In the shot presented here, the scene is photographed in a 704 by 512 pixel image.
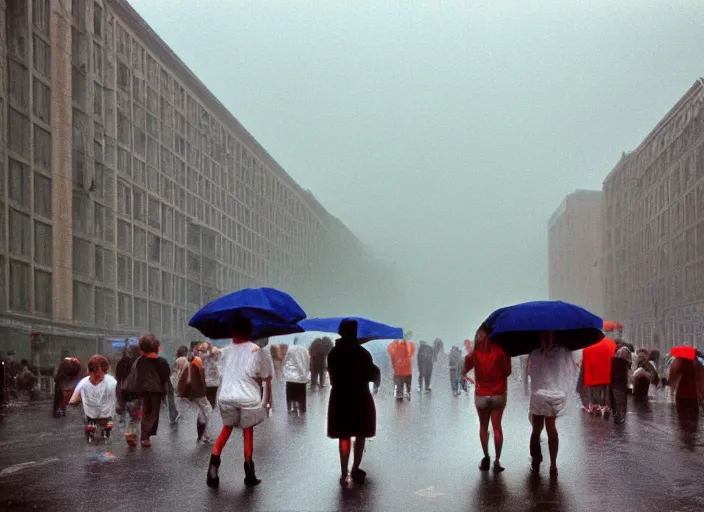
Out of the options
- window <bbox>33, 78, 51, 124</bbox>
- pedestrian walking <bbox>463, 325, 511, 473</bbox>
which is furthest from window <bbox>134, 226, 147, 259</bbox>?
pedestrian walking <bbox>463, 325, 511, 473</bbox>

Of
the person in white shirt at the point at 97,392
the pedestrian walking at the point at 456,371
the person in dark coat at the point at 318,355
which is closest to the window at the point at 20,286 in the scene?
the person in dark coat at the point at 318,355

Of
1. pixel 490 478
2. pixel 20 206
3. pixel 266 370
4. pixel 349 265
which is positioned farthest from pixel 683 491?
pixel 349 265

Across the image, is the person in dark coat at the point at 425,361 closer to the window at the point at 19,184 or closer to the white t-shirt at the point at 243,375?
the white t-shirt at the point at 243,375

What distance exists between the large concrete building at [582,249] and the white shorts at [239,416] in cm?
11720

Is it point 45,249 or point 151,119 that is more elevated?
point 151,119

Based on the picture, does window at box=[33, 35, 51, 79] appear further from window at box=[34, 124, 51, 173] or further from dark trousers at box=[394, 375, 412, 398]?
dark trousers at box=[394, 375, 412, 398]

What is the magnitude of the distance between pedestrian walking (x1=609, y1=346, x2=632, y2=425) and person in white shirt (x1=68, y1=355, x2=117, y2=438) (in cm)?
864

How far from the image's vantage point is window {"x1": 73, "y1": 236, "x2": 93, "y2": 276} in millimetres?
58000

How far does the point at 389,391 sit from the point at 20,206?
2488 cm

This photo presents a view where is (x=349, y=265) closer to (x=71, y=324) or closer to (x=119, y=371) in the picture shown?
(x=71, y=324)

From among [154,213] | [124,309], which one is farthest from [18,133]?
[154,213]

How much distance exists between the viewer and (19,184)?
49.0 meters

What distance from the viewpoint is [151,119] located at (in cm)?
7556

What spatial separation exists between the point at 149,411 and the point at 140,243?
5913 centimetres
